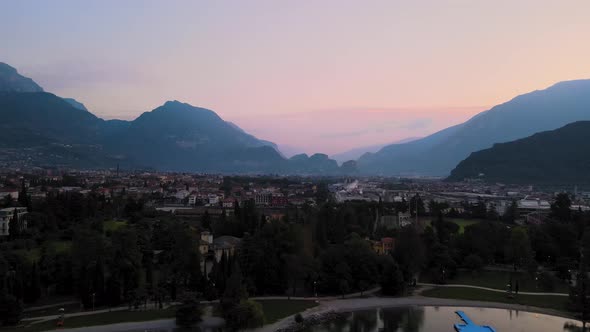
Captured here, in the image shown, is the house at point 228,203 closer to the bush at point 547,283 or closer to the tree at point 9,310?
the bush at point 547,283

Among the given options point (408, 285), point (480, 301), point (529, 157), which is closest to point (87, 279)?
point (408, 285)

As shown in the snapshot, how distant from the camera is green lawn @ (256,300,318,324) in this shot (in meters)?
27.4

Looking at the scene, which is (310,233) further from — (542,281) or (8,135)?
(8,135)

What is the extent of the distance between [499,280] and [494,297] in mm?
5245

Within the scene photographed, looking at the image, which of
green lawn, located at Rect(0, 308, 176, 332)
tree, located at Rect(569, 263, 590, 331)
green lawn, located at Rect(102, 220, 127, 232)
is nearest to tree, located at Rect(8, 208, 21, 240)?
green lawn, located at Rect(102, 220, 127, 232)

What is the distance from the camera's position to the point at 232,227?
4741 cm

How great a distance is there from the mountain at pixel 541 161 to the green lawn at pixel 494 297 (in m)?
102

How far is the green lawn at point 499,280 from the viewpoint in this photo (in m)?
34.2

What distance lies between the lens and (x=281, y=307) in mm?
29094

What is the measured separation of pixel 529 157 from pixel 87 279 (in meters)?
139

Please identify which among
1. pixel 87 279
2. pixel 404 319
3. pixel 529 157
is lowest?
pixel 404 319

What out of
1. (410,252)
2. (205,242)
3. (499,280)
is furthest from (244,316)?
(499,280)

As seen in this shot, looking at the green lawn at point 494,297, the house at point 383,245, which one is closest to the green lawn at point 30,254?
the house at point 383,245

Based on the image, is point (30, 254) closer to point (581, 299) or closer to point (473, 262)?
point (473, 262)
